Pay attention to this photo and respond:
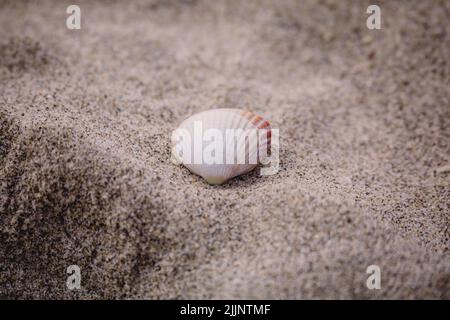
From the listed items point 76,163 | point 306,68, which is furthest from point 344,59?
point 76,163

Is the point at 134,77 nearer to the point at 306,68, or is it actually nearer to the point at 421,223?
the point at 306,68

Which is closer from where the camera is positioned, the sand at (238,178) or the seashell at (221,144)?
the sand at (238,178)

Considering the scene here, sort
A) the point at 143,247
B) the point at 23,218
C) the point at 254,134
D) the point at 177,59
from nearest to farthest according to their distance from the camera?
the point at 143,247, the point at 23,218, the point at 254,134, the point at 177,59

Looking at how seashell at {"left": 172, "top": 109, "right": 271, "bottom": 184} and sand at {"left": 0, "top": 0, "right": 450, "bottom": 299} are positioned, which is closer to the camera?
sand at {"left": 0, "top": 0, "right": 450, "bottom": 299}

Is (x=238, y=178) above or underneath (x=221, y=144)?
underneath
